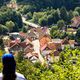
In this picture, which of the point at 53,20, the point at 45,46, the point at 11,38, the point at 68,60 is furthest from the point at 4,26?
the point at 68,60

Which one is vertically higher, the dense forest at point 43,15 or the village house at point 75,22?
the dense forest at point 43,15

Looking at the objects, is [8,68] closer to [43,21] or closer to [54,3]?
[43,21]

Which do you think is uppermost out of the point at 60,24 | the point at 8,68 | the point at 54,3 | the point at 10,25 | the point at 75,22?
the point at 8,68

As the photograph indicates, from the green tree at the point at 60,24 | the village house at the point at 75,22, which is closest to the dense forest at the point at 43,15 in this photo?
the green tree at the point at 60,24

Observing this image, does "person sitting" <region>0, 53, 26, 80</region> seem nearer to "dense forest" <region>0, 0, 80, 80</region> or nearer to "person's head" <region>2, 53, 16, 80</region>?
"person's head" <region>2, 53, 16, 80</region>

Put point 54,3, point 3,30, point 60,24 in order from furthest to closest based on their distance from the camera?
point 54,3
point 60,24
point 3,30

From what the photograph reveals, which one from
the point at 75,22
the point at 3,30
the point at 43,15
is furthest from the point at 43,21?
the point at 3,30

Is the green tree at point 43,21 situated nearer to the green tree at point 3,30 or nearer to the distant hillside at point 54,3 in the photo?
the green tree at point 3,30

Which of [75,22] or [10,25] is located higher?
[10,25]

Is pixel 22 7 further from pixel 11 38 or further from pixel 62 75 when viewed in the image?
pixel 62 75

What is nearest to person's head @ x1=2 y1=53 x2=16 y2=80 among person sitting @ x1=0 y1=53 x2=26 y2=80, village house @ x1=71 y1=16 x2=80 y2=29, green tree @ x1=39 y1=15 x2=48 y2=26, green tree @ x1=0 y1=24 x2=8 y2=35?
person sitting @ x1=0 y1=53 x2=26 y2=80

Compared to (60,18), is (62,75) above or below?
above
